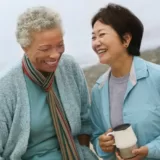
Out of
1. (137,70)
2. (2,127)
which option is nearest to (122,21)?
(137,70)

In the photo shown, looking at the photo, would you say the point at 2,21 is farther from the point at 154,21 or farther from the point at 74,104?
the point at 74,104

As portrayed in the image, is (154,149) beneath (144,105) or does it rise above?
beneath

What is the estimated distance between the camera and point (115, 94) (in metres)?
1.43

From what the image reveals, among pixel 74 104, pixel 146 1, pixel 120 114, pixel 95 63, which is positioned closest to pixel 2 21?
pixel 95 63

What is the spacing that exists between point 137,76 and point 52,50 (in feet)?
1.08

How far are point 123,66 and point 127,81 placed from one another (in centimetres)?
6

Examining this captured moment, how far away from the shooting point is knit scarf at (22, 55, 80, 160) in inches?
56.0

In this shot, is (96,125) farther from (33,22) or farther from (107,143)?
(33,22)

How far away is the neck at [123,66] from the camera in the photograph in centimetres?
139

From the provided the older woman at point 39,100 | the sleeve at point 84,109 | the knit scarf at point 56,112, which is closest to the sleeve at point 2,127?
the older woman at point 39,100

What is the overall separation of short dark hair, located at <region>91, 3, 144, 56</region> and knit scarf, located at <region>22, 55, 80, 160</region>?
0.30m

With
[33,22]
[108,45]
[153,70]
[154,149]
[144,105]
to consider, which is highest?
[33,22]

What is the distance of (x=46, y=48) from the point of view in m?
1.33

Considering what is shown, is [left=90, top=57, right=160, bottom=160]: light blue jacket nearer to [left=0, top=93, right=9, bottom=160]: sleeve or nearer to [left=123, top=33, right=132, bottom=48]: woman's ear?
[left=123, top=33, right=132, bottom=48]: woman's ear
